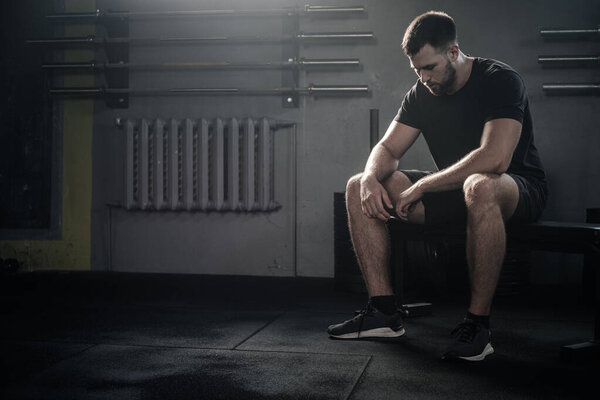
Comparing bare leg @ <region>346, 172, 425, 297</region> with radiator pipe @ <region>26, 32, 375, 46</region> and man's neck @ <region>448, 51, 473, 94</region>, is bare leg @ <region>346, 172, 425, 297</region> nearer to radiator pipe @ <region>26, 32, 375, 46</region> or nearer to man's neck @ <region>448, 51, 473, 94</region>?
man's neck @ <region>448, 51, 473, 94</region>

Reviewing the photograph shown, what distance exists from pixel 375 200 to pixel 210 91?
70.5 inches

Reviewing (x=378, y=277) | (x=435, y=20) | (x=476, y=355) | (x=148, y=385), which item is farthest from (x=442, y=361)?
(x=435, y=20)

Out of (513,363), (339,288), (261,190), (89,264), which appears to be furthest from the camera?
(89,264)

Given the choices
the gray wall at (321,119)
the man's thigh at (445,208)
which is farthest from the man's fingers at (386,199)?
the gray wall at (321,119)

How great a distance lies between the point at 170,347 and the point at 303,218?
166 centimetres

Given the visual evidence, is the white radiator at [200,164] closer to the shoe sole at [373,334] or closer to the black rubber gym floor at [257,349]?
the black rubber gym floor at [257,349]

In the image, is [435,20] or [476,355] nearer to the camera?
[476,355]

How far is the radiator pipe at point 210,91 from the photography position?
339 cm

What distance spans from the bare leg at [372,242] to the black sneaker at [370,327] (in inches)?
2.8

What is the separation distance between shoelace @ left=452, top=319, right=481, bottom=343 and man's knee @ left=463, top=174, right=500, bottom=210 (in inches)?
12.8

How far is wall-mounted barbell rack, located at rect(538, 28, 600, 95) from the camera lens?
3.16 metres

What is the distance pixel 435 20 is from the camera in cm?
191

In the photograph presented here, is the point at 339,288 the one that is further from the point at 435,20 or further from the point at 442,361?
the point at 435,20

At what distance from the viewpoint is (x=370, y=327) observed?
2000mm
